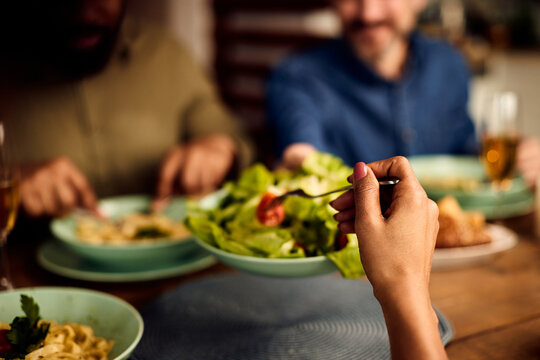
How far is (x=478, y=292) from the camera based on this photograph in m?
0.96

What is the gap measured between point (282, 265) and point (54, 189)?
79 cm

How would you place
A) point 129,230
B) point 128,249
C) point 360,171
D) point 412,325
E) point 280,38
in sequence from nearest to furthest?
1. point 412,325
2. point 360,171
3. point 128,249
4. point 129,230
5. point 280,38

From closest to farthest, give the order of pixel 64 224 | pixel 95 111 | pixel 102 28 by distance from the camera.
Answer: pixel 64 224 < pixel 102 28 < pixel 95 111

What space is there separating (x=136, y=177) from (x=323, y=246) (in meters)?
1.32

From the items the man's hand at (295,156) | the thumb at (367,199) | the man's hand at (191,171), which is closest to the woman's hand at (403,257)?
the thumb at (367,199)

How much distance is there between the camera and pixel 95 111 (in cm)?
189

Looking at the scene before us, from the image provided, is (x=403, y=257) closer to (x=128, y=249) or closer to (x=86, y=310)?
(x=86, y=310)

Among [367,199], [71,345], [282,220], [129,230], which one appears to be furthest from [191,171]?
[367,199]

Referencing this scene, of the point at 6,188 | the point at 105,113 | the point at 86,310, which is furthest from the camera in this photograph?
the point at 105,113

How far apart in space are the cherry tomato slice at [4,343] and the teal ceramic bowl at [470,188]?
1.10 m

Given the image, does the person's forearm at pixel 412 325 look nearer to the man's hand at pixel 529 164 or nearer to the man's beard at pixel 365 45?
the man's hand at pixel 529 164

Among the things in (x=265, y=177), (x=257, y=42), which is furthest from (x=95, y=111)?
(x=257, y=42)

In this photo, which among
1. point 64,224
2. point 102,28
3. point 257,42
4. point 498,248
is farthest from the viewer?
point 257,42

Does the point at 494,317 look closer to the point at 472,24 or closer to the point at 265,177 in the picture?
the point at 265,177
